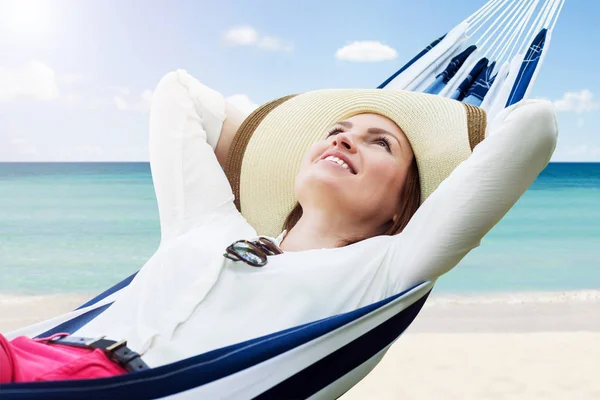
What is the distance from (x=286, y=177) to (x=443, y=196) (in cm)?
72

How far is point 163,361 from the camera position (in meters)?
1.53

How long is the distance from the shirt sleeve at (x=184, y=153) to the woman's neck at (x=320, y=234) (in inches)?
9.9

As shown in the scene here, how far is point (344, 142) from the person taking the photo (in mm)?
1931

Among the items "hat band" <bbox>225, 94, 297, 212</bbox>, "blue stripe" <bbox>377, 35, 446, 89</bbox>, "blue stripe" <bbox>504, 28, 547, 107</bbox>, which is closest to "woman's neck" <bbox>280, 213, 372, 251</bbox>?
"hat band" <bbox>225, 94, 297, 212</bbox>

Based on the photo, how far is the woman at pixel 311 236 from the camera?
1553 mm

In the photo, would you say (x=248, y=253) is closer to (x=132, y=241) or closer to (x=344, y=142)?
(x=344, y=142)

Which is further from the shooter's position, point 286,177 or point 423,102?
point 286,177

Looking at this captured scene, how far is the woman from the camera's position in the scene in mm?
1553

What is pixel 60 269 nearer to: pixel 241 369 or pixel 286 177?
pixel 286 177

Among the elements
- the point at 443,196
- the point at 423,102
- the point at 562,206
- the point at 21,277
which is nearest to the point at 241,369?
the point at 443,196

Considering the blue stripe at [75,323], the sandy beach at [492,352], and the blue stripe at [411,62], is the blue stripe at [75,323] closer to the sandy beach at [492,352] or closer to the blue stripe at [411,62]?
the sandy beach at [492,352]

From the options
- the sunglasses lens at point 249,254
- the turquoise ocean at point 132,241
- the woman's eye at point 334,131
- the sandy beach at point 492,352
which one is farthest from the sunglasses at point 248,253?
the turquoise ocean at point 132,241

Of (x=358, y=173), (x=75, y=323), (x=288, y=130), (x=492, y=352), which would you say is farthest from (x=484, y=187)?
(x=492, y=352)

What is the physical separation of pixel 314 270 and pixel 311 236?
260 millimetres
